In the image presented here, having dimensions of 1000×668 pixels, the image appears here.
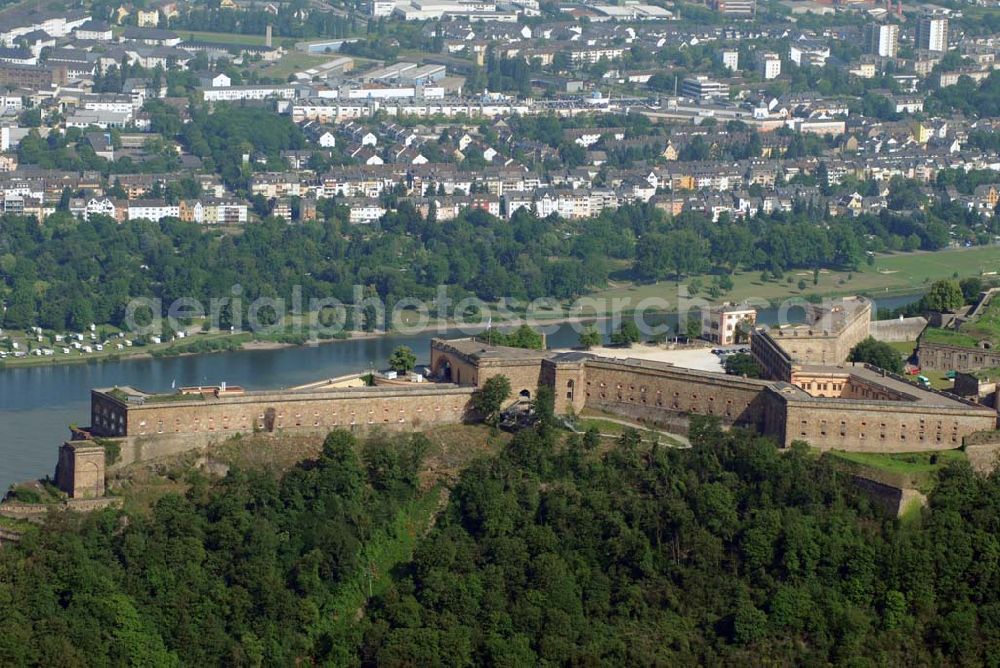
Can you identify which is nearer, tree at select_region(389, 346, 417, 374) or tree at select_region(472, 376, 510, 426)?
tree at select_region(472, 376, 510, 426)

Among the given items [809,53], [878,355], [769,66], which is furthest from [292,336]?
[809,53]

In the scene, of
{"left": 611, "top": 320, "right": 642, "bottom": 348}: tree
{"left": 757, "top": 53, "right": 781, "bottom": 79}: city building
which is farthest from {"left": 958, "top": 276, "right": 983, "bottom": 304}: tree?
{"left": 757, "top": 53, "right": 781, "bottom": 79}: city building

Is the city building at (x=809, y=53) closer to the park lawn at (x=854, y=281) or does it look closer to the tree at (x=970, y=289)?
the park lawn at (x=854, y=281)

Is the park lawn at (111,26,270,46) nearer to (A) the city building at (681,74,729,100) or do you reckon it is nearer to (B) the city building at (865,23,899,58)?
(A) the city building at (681,74,729,100)

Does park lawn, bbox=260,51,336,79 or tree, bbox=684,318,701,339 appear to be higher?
park lawn, bbox=260,51,336,79

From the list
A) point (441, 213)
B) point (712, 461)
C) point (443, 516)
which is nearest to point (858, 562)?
point (712, 461)

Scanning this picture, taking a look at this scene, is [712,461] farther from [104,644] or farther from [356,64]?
[356,64]

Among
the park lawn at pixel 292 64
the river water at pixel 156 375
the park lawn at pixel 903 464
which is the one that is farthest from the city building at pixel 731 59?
the park lawn at pixel 903 464

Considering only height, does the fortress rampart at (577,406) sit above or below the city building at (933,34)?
below
